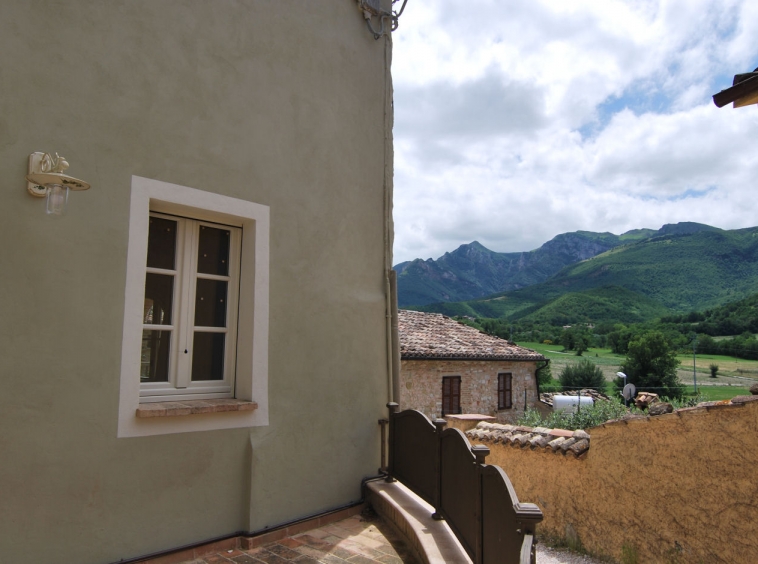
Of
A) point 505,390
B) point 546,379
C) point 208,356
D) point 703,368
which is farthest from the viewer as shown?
point 703,368

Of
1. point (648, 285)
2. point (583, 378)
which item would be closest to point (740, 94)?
point (583, 378)

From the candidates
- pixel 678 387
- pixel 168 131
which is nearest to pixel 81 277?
pixel 168 131

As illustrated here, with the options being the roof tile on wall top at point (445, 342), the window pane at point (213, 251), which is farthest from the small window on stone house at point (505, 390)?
the window pane at point (213, 251)

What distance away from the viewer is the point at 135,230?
3.56m

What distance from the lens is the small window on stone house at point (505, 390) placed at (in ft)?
73.7

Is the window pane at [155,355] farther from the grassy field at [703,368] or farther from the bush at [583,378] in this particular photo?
the grassy field at [703,368]

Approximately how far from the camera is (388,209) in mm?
5535

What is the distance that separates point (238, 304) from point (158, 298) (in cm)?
61

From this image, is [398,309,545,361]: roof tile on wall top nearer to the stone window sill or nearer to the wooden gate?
the wooden gate

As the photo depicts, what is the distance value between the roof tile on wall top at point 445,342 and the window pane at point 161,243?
14.5 m

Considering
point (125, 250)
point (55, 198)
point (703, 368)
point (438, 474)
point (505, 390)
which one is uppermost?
point (55, 198)

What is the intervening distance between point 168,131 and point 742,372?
5678 cm

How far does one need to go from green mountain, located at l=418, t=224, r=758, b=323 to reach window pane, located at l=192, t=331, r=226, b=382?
7155cm

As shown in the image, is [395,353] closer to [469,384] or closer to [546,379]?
[469,384]
